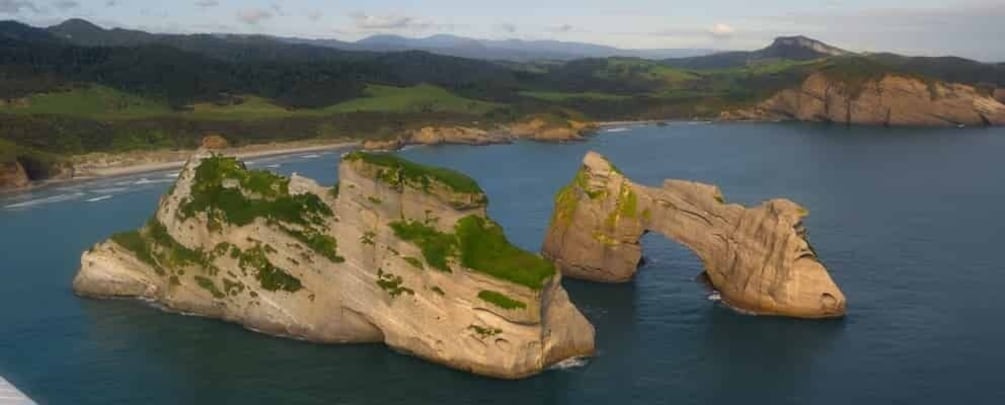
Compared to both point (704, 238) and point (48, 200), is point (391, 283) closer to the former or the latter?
point (704, 238)

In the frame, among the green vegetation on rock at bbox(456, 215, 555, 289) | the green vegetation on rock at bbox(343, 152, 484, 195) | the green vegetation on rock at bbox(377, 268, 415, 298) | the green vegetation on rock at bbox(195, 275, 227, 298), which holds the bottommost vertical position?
the green vegetation on rock at bbox(195, 275, 227, 298)

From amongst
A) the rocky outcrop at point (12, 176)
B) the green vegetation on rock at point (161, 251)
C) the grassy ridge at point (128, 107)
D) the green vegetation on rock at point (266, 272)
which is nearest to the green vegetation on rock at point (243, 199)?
the green vegetation on rock at point (266, 272)

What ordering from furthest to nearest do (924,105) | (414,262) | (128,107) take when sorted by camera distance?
(924,105)
(128,107)
(414,262)

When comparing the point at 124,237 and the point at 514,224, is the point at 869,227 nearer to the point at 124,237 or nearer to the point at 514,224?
the point at 514,224

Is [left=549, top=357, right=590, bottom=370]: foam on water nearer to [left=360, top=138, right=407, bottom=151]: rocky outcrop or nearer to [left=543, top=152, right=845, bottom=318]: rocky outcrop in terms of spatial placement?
[left=543, top=152, right=845, bottom=318]: rocky outcrop

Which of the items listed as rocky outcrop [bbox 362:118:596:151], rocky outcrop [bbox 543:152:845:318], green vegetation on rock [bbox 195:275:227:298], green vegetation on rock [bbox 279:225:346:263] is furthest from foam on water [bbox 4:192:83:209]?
rocky outcrop [bbox 543:152:845:318]

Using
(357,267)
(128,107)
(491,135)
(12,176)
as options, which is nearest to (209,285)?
(357,267)
